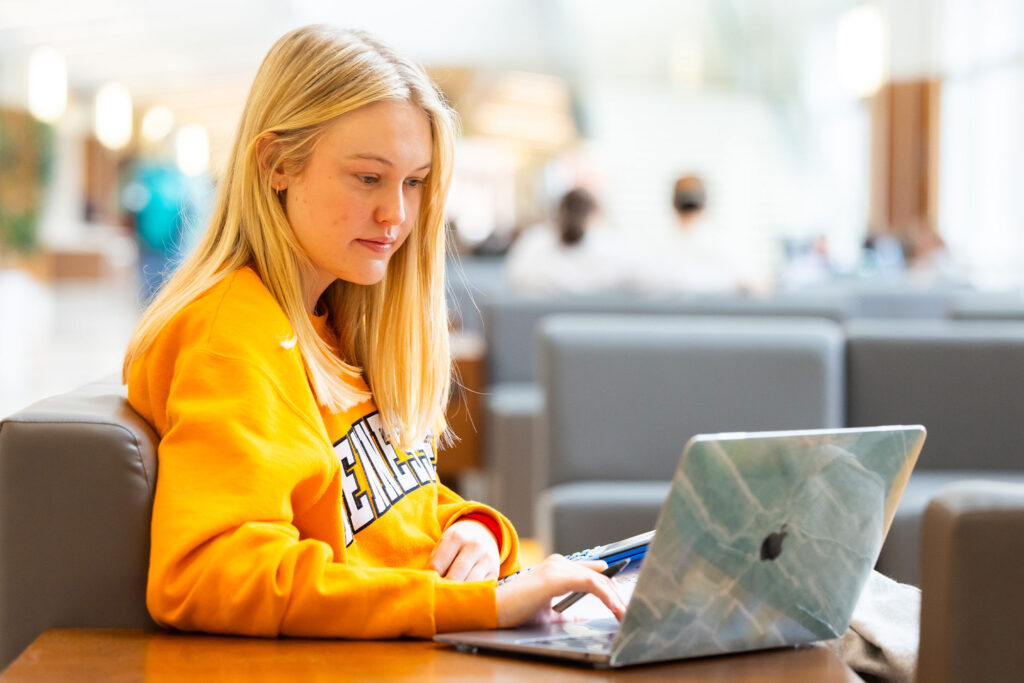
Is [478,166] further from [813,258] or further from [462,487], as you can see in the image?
[462,487]

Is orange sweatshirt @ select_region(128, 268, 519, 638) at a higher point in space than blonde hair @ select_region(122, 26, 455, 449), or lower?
lower

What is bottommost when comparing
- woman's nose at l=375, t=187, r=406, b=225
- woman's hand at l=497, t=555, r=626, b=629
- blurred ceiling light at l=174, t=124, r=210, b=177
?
woman's hand at l=497, t=555, r=626, b=629

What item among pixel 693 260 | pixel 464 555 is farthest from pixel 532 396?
pixel 464 555

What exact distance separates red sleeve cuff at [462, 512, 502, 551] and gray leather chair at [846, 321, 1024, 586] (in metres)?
1.98

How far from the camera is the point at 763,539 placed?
114 centimetres

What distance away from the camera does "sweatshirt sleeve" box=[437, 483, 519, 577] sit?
155 cm

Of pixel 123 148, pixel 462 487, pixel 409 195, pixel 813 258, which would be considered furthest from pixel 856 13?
pixel 123 148

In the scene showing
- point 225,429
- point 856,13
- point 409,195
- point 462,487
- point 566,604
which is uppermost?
point 856,13

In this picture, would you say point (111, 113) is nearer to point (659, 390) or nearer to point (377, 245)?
point (659, 390)

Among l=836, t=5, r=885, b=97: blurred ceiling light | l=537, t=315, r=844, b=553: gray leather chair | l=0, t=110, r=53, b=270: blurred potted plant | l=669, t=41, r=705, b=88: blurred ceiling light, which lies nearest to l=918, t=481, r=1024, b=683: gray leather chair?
l=537, t=315, r=844, b=553: gray leather chair

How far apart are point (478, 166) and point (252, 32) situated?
55.0ft

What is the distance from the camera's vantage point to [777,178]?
55.7ft

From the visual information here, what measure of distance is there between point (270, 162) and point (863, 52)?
7.86m

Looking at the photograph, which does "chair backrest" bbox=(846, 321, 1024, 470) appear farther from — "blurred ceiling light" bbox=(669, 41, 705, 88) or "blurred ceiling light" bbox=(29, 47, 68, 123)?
"blurred ceiling light" bbox=(669, 41, 705, 88)
